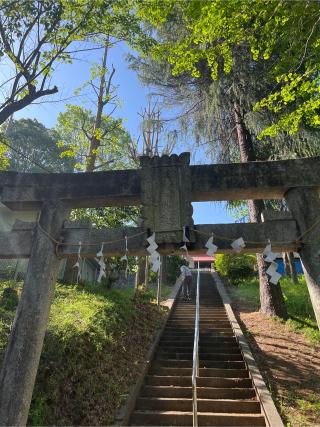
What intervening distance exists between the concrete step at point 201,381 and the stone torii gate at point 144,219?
4311 mm

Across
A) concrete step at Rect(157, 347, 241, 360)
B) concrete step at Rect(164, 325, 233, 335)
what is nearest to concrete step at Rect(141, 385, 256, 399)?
concrete step at Rect(157, 347, 241, 360)

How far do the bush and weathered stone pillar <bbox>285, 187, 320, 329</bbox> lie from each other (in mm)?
16237

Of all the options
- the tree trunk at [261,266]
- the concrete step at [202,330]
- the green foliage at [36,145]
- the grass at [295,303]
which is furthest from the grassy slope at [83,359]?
the green foliage at [36,145]

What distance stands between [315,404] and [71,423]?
4.39 metres

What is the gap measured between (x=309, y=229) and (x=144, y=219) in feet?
6.59

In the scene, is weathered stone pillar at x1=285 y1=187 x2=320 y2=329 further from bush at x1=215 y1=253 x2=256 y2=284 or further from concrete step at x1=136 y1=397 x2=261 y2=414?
bush at x1=215 y1=253 x2=256 y2=284

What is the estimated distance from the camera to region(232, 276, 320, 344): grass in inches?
393

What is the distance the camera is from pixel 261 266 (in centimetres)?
1175

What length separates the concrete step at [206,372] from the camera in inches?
293

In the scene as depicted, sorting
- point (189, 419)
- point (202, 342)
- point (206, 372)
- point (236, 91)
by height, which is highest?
point (236, 91)

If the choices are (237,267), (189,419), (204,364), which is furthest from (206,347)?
(237,267)

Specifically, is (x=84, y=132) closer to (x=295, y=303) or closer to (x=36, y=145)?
(x=295, y=303)

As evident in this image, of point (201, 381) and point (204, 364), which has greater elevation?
point (204, 364)

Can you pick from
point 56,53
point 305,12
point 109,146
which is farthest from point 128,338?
point 109,146
